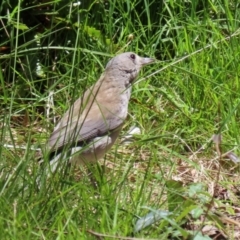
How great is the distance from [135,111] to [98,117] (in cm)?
58

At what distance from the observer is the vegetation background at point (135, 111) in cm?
420

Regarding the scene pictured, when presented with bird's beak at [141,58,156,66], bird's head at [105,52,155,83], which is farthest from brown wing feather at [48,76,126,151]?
bird's beak at [141,58,156,66]

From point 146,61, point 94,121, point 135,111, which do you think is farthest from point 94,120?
point 146,61

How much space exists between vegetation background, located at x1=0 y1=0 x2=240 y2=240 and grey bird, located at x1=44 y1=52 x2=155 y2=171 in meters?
0.11

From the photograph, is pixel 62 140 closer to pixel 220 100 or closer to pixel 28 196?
pixel 28 196

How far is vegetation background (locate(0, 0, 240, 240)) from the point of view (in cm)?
420

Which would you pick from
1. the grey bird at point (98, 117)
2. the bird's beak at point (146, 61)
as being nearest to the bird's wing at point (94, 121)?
the grey bird at point (98, 117)

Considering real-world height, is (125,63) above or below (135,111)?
above

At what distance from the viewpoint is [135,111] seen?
20.1 ft

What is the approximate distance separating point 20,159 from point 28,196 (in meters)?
0.36

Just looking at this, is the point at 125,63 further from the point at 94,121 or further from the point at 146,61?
the point at 94,121

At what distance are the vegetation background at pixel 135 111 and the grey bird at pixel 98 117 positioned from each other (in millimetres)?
Answer: 106

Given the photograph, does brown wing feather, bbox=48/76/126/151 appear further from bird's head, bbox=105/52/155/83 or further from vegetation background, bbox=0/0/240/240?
bird's head, bbox=105/52/155/83

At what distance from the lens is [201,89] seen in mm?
6078
